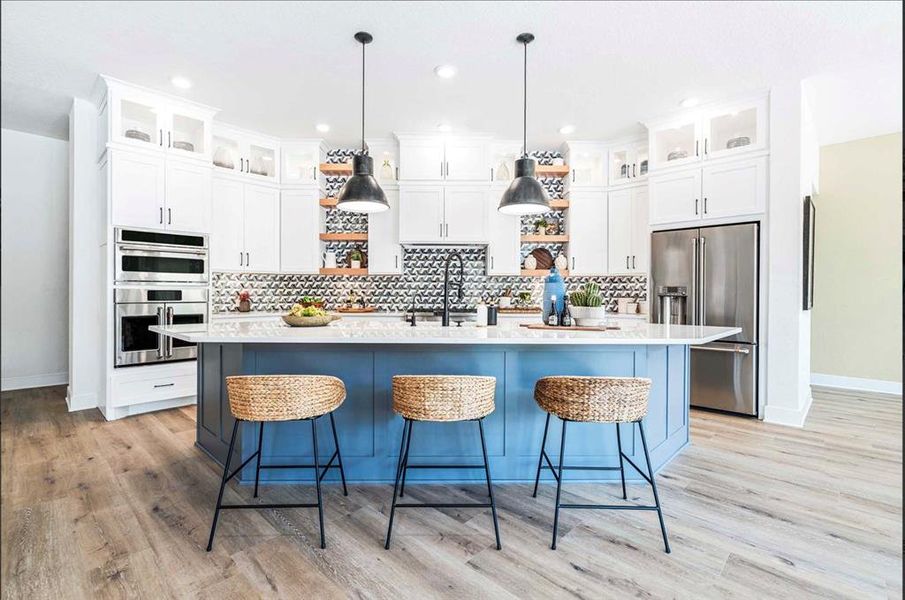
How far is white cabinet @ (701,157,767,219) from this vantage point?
4.16 metres

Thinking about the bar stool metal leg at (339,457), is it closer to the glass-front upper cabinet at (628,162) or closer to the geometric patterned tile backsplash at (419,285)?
the geometric patterned tile backsplash at (419,285)

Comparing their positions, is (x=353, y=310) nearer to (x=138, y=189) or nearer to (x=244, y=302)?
(x=244, y=302)

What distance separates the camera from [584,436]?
290 cm

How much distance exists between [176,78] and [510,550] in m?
4.25

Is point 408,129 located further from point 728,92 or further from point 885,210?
point 885,210

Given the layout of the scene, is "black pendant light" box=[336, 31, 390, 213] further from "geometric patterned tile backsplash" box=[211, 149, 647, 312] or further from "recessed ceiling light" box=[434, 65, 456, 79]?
"geometric patterned tile backsplash" box=[211, 149, 647, 312]

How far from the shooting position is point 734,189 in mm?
4281

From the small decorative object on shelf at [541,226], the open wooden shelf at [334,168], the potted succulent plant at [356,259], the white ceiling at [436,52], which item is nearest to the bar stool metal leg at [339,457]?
the white ceiling at [436,52]

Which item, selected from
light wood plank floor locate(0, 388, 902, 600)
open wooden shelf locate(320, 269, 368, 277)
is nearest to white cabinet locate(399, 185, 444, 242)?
open wooden shelf locate(320, 269, 368, 277)

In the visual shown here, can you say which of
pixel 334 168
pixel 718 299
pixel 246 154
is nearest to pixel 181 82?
pixel 246 154

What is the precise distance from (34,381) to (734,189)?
7.28 meters

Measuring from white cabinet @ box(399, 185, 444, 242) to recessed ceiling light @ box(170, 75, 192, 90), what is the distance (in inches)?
84.9

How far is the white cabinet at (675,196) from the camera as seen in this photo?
4496 millimetres

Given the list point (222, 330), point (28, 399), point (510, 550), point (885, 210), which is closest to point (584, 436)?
point (510, 550)
